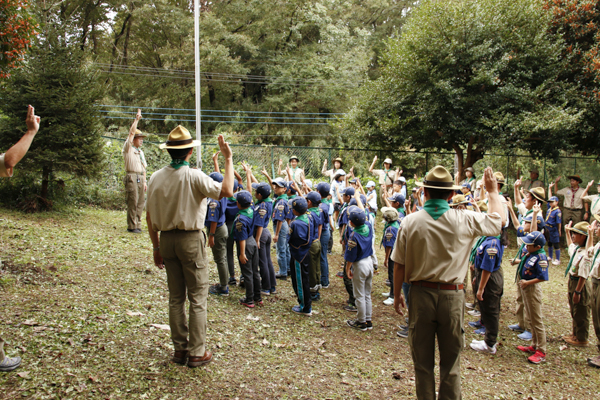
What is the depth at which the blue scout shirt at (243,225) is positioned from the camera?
608cm

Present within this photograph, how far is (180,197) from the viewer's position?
3.94m

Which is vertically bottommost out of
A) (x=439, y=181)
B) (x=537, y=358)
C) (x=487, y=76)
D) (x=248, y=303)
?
(x=537, y=358)

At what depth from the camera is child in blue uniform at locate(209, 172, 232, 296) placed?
636 centimetres

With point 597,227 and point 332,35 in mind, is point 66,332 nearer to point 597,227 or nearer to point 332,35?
point 597,227

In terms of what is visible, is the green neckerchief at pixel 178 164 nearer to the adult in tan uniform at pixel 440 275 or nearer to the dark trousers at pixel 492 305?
the adult in tan uniform at pixel 440 275

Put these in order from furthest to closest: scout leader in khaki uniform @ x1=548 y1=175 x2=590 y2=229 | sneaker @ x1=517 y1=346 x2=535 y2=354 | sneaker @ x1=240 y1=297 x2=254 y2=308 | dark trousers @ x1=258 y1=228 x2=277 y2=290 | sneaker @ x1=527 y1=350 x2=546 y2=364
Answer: scout leader in khaki uniform @ x1=548 y1=175 x2=590 y2=229
dark trousers @ x1=258 y1=228 x2=277 y2=290
sneaker @ x1=240 y1=297 x2=254 y2=308
sneaker @ x1=517 y1=346 x2=535 y2=354
sneaker @ x1=527 y1=350 x2=546 y2=364

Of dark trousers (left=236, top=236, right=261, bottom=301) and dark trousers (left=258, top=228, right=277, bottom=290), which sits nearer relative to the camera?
dark trousers (left=236, top=236, right=261, bottom=301)

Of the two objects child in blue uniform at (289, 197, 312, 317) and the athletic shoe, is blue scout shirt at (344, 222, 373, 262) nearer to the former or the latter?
child in blue uniform at (289, 197, 312, 317)

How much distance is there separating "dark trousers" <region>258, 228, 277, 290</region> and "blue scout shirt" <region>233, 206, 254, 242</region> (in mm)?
596

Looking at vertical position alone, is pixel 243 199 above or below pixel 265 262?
above

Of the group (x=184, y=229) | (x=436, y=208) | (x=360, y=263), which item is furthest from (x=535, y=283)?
(x=184, y=229)

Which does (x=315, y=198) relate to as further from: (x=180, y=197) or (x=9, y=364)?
(x=9, y=364)

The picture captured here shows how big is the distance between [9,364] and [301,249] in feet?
12.5

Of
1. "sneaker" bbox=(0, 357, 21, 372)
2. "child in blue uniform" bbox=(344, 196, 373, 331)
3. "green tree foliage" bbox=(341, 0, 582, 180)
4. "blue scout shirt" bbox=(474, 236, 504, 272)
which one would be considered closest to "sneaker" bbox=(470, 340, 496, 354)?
"blue scout shirt" bbox=(474, 236, 504, 272)
